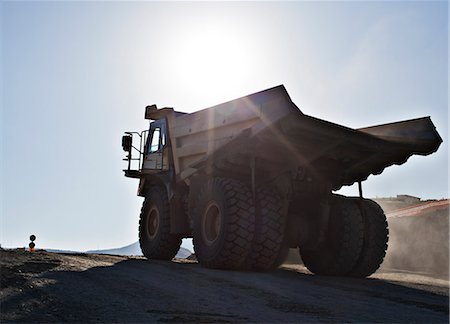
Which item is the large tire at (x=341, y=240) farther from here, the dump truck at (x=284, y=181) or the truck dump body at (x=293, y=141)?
the truck dump body at (x=293, y=141)

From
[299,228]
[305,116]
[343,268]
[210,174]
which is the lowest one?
[343,268]

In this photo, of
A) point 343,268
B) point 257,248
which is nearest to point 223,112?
point 257,248

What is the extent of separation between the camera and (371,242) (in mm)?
7809

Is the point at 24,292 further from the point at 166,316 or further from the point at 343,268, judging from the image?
the point at 343,268

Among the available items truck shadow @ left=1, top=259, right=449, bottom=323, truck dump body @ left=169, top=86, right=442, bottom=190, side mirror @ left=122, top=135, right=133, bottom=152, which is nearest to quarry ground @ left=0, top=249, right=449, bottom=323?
truck shadow @ left=1, top=259, right=449, bottom=323

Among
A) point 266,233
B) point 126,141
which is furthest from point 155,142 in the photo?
point 266,233

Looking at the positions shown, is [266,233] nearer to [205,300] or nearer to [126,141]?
[205,300]

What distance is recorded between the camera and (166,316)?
11.5 ft

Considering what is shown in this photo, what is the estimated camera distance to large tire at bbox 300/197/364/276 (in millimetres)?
7656

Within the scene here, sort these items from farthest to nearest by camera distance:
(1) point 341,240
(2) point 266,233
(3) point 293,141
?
(1) point 341,240, (3) point 293,141, (2) point 266,233

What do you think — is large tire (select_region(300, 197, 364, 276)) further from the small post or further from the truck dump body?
the small post

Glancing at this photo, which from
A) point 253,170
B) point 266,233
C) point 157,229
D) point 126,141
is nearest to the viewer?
point 266,233

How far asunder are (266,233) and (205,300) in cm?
262

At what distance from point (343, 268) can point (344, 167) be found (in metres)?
1.74
